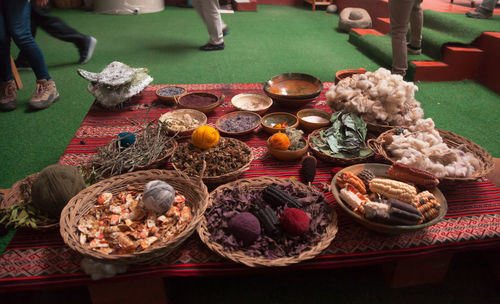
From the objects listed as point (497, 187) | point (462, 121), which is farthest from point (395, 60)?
point (497, 187)

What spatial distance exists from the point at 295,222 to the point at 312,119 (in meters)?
1.19

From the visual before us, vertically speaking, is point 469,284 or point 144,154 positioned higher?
point 144,154

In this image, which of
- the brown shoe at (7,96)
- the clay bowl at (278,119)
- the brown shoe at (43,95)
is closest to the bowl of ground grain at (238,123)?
the clay bowl at (278,119)

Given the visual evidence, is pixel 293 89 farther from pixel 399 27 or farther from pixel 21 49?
pixel 21 49

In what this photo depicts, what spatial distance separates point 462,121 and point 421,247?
212 cm

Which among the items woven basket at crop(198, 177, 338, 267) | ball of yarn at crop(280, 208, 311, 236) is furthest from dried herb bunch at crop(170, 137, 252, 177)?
ball of yarn at crop(280, 208, 311, 236)

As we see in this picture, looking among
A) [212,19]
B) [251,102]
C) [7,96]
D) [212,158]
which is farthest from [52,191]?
[212,19]

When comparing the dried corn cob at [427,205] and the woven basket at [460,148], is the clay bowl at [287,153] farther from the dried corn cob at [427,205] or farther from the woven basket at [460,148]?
the dried corn cob at [427,205]

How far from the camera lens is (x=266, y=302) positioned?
4.69 feet

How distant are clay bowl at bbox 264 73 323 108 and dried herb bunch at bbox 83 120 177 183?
3.17 ft

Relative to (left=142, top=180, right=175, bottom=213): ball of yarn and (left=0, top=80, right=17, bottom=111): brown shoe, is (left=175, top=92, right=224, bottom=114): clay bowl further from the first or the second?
(left=0, top=80, right=17, bottom=111): brown shoe

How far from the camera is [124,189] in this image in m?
1.50

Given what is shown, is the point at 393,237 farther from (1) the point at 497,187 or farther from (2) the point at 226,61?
(2) the point at 226,61

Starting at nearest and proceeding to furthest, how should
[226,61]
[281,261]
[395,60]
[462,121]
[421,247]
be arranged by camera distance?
1. [281,261]
2. [421,247]
3. [462,121]
4. [395,60]
5. [226,61]
